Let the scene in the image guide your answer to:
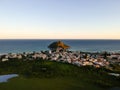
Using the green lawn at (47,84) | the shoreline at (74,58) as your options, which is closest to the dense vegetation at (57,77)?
the green lawn at (47,84)

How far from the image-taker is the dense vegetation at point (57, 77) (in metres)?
35.2

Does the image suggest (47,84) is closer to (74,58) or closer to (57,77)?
(57,77)

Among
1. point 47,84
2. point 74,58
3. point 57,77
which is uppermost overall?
point 74,58

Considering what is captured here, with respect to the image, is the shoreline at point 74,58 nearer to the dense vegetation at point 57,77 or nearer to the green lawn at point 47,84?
the dense vegetation at point 57,77

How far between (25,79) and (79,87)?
462 inches

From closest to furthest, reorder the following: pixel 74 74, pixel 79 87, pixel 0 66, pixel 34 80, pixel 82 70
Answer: pixel 79 87 → pixel 34 80 → pixel 74 74 → pixel 82 70 → pixel 0 66

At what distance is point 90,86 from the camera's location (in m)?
35.4

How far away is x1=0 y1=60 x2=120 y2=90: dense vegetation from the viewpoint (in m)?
35.2

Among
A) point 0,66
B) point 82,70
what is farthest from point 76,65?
point 0,66

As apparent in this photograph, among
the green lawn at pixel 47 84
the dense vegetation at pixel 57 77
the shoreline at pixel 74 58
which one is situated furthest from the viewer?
the shoreline at pixel 74 58

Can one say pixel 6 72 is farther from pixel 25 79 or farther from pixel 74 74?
pixel 74 74

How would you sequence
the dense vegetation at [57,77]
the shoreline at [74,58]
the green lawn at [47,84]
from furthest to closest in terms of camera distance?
the shoreline at [74,58]
the dense vegetation at [57,77]
the green lawn at [47,84]

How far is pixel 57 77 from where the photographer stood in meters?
41.8

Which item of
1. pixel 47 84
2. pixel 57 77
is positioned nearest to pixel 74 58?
pixel 57 77
